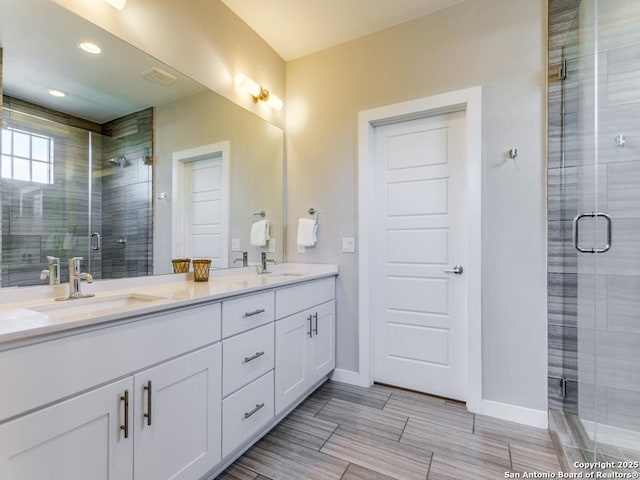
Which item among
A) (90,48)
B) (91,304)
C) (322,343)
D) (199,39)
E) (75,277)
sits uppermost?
(199,39)

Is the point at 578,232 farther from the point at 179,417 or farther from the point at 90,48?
the point at 90,48

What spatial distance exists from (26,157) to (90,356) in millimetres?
890

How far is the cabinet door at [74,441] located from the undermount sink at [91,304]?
11.5 inches

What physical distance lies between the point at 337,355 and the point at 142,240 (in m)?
1.67

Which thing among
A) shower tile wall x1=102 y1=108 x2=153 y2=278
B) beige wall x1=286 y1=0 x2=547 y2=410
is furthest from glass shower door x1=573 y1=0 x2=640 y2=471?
shower tile wall x1=102 y1=108 x2=153 y2=278

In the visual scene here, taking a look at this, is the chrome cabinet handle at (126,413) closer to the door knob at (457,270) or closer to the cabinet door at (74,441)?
the cabinet door at (74,441)

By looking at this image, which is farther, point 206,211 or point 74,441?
point 206,211

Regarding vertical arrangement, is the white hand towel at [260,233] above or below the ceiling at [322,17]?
below

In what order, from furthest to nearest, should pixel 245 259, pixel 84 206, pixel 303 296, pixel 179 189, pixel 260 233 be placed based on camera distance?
pixel 260 233
pixel 245 259
pixel 303 296
pixel 179 189
pixel 84 206

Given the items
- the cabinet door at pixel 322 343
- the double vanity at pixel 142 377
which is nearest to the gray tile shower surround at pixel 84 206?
the double vanity at pixel 142 377

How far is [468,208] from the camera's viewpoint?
6.83ft

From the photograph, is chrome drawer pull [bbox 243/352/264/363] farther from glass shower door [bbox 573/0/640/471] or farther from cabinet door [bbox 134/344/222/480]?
glass shower door [bbox 573/0/640/471]

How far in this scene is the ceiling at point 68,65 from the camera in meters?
1.27

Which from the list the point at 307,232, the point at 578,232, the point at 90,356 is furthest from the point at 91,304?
the point at 578,232
